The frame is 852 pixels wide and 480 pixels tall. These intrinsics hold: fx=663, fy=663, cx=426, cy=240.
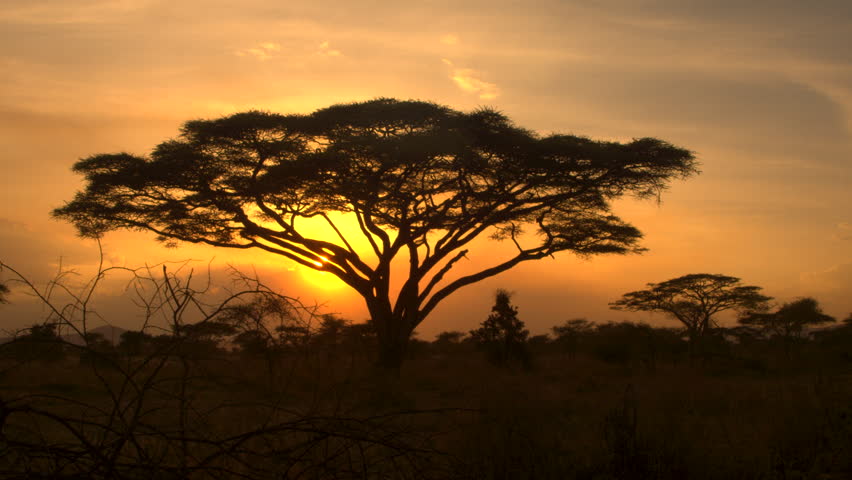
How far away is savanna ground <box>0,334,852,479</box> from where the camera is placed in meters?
2.09

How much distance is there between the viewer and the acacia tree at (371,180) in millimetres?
13891

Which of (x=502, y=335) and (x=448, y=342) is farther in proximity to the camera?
(x=448, y=342)

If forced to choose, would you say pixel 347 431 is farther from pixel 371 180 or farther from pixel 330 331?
pixel 371 180

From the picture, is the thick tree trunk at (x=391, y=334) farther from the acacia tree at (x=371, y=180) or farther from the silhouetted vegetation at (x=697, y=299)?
the silhouetted vegetation at (x=697, y=299)

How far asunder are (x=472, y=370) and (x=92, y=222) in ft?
30.6

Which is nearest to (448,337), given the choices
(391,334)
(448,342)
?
(448,342)

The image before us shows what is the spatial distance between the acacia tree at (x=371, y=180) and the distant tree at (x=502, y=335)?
4.25 metres

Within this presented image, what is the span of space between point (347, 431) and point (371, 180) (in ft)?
38.5

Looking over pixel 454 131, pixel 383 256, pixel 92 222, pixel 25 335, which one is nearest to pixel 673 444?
pixel 25 335

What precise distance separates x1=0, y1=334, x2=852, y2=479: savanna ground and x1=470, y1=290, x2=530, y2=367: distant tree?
9.12 m

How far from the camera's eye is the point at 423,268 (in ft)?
50.8

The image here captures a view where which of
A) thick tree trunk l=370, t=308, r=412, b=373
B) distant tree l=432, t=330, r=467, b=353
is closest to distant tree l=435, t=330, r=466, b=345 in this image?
distant tree l=432, t=330, r=467, b=353

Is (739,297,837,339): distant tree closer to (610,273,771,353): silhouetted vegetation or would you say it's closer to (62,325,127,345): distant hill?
(610,273,771,353): silhouetted vegetation

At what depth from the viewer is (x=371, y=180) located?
1399 centimetres
